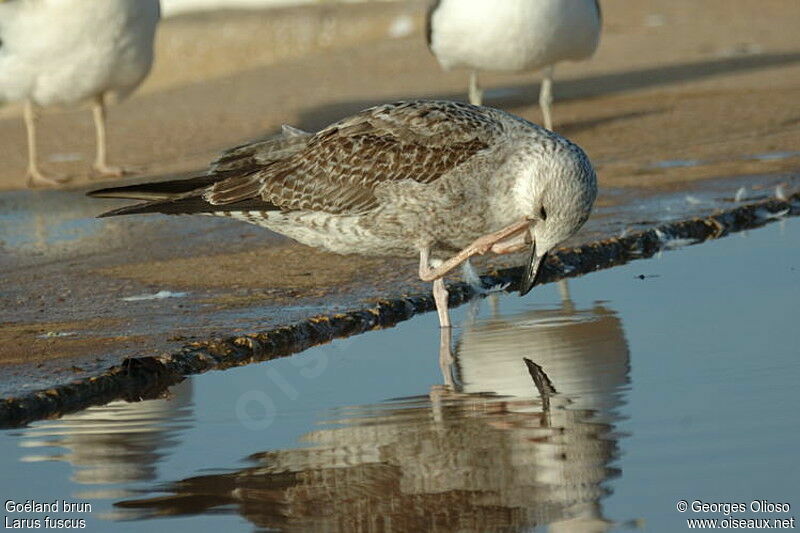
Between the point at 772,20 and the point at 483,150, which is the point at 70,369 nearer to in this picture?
the point at 483,150

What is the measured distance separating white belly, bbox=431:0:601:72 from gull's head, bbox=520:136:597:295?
574 cm

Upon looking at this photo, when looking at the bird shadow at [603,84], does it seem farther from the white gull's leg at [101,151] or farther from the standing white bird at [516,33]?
the white gull's leg at [101,151]

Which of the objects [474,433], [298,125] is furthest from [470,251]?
[298,125]

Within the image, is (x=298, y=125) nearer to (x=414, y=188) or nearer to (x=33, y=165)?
(x=33, y=165)

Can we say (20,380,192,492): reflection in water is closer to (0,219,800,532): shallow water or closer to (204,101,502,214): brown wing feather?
(0,219,800,532): shallow water

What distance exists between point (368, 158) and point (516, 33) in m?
5.34

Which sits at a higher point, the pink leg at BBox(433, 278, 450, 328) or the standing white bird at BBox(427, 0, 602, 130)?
the standing white bird at BBox(427, 0, 602, 130)

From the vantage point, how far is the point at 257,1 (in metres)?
23.6

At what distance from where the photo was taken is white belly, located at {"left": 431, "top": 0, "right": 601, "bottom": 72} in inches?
484

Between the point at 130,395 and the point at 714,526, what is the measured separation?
263cm

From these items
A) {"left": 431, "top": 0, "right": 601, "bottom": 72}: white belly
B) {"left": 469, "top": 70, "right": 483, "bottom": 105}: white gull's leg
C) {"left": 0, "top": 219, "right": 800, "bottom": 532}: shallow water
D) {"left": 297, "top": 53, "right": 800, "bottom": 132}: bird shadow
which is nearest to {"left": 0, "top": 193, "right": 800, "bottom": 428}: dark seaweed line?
{"left": 0, "top": 219, "right": 800, "bottom": 532}: shallow water

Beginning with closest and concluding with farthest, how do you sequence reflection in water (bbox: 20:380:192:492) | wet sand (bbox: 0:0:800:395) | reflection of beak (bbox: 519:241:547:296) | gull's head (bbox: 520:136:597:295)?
reflection in water (bbox: 20:380:192:492) → gull's head (bbox: 520:136:597:295) → reflection of beak (bbox: 519:241:547:296) → wet sand (bbox: 0:0:800:395)

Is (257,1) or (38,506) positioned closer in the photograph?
(38,506)

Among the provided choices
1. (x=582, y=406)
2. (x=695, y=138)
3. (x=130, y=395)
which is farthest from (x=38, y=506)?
(x=695, y=138)
